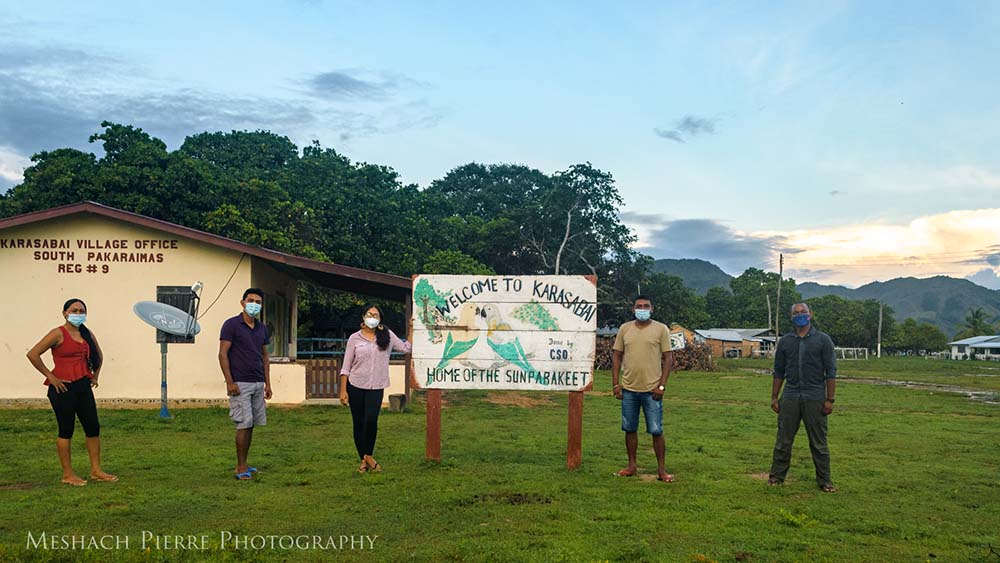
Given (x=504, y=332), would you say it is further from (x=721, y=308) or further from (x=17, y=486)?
(x=721, y=308)

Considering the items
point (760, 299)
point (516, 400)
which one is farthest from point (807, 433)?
point (760, 299)

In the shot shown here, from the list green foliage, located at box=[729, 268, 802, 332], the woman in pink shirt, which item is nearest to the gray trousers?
the woman in pink shirt

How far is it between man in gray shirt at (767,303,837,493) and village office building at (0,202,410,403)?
9.98 metres

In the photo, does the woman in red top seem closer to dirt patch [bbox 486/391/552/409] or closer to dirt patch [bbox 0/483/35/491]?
dirt patch [bbox 0/483/35/491]

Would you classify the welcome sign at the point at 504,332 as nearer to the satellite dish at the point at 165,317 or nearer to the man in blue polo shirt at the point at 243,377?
the man in blue polo shirt at the point at 243,377

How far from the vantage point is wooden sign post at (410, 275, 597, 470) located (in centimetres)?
989

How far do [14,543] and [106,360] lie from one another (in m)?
11.9

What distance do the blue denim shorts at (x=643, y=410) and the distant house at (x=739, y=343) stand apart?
2514 inches

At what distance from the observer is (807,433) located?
8617 millimetres

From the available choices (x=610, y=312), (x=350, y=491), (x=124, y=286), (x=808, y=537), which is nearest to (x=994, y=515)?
(x=808, y=537)

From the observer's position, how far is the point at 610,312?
56938 millimetres

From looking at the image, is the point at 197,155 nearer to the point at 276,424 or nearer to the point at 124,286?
the point at 124,286

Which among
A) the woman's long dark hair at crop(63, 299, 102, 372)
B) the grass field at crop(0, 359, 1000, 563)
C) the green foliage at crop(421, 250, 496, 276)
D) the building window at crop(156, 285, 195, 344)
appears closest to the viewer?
the grass field at crop(0, 359, 1000, 563)

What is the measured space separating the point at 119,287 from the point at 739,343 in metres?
67.2
